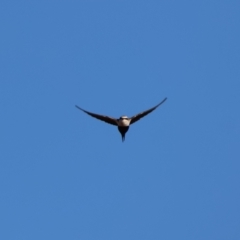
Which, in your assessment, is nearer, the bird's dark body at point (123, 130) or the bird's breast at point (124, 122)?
the bird's breast at point (124, 122)

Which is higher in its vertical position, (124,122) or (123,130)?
(124,122)

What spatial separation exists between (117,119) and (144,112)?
2.18 metres

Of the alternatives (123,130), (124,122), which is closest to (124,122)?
(124,122)

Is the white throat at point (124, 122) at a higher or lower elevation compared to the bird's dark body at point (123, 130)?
higher

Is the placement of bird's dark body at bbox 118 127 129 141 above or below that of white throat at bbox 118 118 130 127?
below

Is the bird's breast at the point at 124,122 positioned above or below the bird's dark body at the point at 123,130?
above

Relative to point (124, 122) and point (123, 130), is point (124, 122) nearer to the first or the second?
point (124, 122)

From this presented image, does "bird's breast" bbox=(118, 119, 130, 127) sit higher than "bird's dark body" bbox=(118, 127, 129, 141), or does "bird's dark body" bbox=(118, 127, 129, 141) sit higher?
"bird's breast" bbox=(118, 119, 130, 127)

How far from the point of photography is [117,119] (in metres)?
82.4

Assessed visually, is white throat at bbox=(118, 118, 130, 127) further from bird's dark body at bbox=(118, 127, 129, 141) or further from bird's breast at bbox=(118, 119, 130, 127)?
bird's dark body at bbox=(118, 127, 129, 141)

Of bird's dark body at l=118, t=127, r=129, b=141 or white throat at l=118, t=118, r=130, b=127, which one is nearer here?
white throat at l=118, t=118, r=130, b=127

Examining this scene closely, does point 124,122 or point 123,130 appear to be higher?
point 124,122

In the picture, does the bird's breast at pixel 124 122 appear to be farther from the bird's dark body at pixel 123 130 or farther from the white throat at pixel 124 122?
the bird's dark body at pixel 123 130

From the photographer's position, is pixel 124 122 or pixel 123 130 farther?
pixel 123 130
